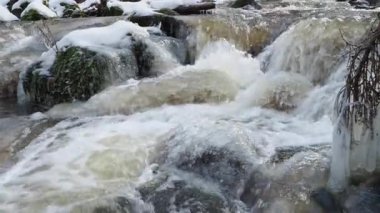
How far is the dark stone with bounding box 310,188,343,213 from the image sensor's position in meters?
3.91

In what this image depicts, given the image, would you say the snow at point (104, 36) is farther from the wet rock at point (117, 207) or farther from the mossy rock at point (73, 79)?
the wet rock at point (117, 207)

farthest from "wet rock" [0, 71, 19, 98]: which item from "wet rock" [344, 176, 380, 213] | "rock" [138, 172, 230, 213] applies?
"wet rock" [344, 176, 380, 213]

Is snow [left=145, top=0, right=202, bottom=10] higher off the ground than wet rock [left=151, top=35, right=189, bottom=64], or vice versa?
snow [left=145, top=0, right=202, bottom=10]

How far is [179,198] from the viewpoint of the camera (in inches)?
169

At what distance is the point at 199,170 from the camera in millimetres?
4707

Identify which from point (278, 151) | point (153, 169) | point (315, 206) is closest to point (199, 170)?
point (153, 169)

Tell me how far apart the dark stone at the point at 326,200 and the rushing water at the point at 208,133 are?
2.5 inches

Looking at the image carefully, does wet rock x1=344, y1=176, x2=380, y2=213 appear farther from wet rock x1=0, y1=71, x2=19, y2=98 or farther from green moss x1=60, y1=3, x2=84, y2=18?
green moss x1=60, y1=3, x2=84, y2=18

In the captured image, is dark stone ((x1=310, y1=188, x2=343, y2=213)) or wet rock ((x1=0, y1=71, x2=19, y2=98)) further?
wet rock ((x1=0, y1=71, x2=19, y2=98))

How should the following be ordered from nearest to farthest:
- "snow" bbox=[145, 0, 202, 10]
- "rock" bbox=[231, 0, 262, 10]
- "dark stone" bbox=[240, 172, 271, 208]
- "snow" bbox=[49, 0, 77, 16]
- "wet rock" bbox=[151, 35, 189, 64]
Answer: "dark stone" bbox=[240, 172, 271, 208], "wet rock" bbox=[151, 35, 189, 64], "snow" bbox=[145, 0, 202, 10], "rock" bbox=[231, 0, 262, 10], "snow" bbox=[49, 0, 77, 16]

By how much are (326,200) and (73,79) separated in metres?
4.29

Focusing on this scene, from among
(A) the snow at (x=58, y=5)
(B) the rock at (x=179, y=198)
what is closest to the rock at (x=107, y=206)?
(B) the rock at (x=179, y=198)

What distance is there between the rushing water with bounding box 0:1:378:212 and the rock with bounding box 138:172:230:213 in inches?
1.4

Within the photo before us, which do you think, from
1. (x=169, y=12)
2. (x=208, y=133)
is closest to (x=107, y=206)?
(x=208, y=133)
